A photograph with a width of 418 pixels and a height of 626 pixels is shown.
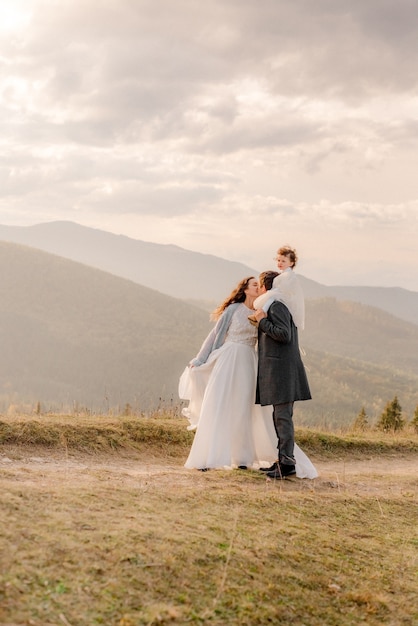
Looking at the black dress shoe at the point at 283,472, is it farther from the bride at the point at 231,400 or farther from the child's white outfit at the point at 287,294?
the child's white outfit at the point at 287,294

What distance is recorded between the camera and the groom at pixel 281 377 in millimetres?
8891

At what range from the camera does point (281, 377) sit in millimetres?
8938

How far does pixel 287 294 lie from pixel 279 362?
89 centimetres

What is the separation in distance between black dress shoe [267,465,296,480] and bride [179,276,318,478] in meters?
0.20

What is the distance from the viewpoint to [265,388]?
8984mm

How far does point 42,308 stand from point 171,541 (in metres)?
111

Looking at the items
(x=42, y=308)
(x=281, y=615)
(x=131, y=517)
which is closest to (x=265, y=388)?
(x=131, y=517)

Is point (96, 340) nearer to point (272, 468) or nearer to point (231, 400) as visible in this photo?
point (231, 400)

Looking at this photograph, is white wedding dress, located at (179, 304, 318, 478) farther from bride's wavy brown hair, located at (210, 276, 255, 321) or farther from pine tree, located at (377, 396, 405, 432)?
pine tree, located at (377, 396, 405, 432)

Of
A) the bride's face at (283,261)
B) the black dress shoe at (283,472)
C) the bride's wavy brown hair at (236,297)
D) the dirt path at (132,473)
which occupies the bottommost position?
the dirt path at (132,473)

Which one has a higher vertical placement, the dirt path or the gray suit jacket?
the gray suit jacket

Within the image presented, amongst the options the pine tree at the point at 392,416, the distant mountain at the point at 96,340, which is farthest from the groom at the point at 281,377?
the distant mountain at the point at 96,340

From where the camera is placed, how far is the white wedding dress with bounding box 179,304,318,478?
9.17 metres

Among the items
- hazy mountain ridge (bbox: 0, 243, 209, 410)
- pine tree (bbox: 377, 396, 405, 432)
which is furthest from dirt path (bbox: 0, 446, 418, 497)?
hazy mountain ridge (bbox: 0, 243, 209, 410)
